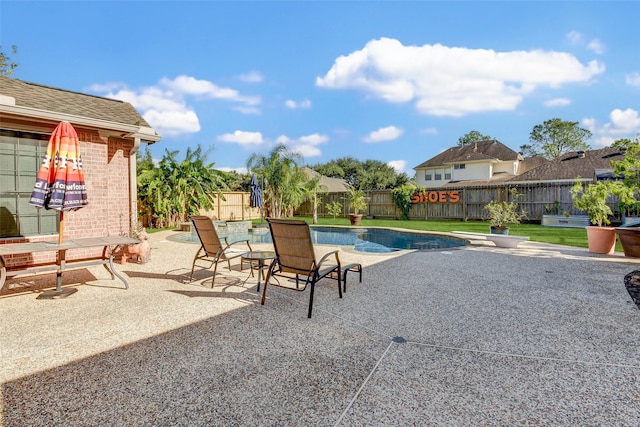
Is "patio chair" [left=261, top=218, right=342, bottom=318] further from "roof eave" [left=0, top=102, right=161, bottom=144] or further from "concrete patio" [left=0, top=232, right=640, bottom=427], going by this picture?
"roof eave" [left=0, top=102, right=161, bottom=144]

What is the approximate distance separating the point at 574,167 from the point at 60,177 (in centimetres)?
2989

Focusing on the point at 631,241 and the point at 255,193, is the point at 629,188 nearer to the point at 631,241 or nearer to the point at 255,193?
the point at 631,241

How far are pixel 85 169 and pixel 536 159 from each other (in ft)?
139

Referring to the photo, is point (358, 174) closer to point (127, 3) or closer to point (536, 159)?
point (536, 159)

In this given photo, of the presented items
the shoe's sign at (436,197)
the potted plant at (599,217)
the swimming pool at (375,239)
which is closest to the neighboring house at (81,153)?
the swimming pool at (375,239)

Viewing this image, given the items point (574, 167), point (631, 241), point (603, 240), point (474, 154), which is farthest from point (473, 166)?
point (631, 241)

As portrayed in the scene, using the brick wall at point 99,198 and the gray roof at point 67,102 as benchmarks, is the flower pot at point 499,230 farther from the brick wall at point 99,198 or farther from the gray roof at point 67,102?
the gray roof at point 67,102

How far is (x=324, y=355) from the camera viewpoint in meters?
2.94

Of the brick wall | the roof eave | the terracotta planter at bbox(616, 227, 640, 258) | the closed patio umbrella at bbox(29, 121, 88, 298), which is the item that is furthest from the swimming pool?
the closed patio umbrella at bbox(29, 121, 88, 298)

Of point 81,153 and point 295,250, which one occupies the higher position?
point 81,153

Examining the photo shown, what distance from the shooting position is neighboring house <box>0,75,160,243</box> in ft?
19.6

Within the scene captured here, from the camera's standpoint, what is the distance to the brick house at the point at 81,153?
596 centimetres

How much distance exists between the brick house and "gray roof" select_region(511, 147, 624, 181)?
84.1ft

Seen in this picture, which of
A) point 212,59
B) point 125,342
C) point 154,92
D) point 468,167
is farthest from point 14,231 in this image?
point 468,167
